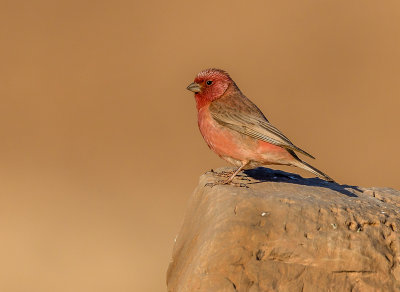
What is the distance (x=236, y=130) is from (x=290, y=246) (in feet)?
6.18

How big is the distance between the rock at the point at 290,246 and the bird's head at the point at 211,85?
5.61 feet

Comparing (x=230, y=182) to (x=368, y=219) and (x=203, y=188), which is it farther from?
(x=368, y=219)

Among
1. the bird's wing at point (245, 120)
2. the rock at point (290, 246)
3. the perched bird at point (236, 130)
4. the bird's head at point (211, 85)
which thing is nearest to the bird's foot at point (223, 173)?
the perched bird at point (236, 130)

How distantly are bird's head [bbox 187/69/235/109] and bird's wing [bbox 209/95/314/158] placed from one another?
0.10 metres

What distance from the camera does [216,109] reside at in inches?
261

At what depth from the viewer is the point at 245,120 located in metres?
6.49

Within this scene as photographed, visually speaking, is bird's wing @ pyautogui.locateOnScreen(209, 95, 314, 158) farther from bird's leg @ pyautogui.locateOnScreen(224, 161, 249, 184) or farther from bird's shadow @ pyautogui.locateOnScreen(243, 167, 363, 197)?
bird's shadow @ pyautogui.locateOnScreen(243, 167, 363, 197)

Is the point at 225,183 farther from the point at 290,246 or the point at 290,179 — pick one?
the point at 290,246

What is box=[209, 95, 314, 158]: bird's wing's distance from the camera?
6.20 meters

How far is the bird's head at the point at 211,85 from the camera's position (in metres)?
6.82

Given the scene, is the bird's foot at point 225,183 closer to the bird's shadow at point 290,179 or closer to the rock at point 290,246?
the bird's shadow at point 290,179

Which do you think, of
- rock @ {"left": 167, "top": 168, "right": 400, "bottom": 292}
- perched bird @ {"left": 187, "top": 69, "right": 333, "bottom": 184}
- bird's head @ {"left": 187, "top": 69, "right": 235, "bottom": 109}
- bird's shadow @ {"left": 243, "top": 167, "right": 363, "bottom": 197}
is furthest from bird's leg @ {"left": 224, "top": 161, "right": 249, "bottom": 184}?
bird's head @ {"left": 187, "top": 69, "right": 235, "bottom": 109}

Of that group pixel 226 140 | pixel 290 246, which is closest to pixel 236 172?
pixel 226 140

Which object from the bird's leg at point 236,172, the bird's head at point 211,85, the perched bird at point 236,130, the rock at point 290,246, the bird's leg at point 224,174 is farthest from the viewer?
the bird's head at point 211,85
